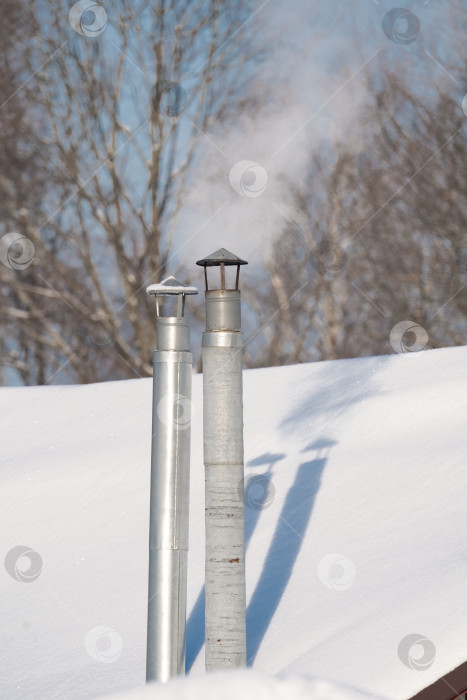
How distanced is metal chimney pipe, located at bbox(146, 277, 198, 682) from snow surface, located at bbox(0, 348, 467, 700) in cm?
53

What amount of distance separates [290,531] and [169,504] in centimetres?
183

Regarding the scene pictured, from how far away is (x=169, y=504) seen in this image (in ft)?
15.2

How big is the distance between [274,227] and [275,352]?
2989 millimetres

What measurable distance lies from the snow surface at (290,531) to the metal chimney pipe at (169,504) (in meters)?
0.53

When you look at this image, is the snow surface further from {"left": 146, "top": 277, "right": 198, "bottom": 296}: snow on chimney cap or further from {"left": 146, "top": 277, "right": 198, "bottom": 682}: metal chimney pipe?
{"left": 146, "top": 277, "right": 198, "bottom": 296}: snow on chimney cap

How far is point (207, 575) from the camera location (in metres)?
4.50

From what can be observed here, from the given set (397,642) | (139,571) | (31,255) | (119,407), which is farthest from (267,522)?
(31,255)

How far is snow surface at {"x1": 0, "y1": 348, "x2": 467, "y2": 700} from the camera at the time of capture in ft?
15.0

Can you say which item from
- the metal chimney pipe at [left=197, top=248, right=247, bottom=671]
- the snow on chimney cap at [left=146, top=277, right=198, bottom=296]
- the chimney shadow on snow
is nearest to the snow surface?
the chimney shadow on snow

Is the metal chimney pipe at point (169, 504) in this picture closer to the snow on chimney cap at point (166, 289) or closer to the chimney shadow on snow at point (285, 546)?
the snow on chimney cap at point (166, 289)

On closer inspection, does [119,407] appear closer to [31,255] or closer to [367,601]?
[367,601]

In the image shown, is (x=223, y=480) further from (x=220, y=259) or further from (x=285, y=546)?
(x=285, y=546)

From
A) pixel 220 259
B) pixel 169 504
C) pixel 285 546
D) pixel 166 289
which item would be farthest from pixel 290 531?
pixel 220 259

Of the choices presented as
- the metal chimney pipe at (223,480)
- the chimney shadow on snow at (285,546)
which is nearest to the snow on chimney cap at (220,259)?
the metal chimney pipe at (223,480)
